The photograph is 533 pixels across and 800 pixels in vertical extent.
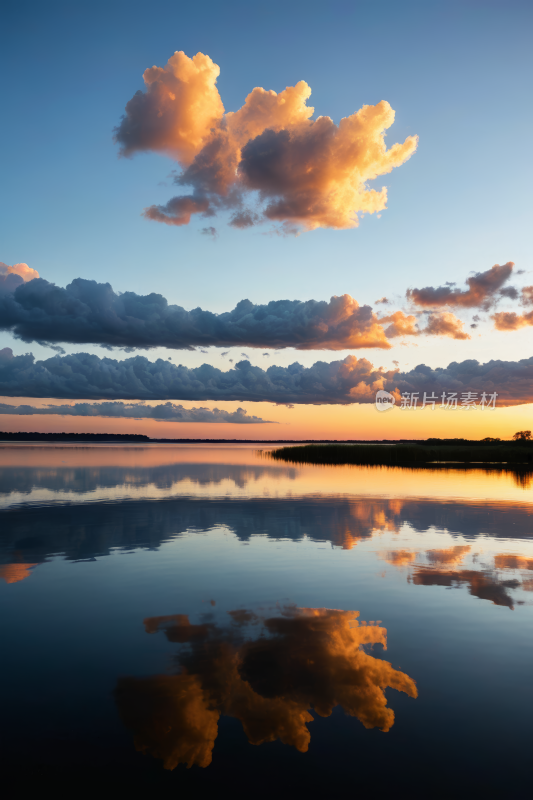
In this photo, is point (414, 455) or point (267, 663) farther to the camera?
point (414, 455)

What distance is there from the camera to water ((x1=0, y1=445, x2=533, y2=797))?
21.6ft

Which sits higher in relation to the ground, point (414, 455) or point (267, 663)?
point (267, 663)

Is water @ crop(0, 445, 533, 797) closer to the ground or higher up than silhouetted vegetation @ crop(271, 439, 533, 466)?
higher up

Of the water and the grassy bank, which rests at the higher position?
the water

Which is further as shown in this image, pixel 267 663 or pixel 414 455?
pixel 414 455

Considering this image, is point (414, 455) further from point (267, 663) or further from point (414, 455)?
point (267, 663)

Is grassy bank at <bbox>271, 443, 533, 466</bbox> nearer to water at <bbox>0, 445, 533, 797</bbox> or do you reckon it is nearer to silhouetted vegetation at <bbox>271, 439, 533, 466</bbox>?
silhouetted vegetation at <bbox>271, 439, 533, 466</bbox>

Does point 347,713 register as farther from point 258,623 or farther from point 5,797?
point 5,797

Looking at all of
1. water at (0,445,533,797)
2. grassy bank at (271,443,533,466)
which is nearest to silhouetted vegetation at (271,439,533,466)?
grassy bank at (271,443,533,466)

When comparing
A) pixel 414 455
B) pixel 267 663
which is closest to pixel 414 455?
pixel 414 455

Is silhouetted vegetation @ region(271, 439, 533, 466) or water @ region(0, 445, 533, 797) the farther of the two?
silhouetted vegetation @ region(271, 439, 533, 466)

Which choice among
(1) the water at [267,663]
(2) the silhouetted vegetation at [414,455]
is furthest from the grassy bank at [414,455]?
(1) the water at [267,663]

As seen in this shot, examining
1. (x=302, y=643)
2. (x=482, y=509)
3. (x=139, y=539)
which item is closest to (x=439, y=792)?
(x=302, y=643)

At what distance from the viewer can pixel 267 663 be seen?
31.0 ft
